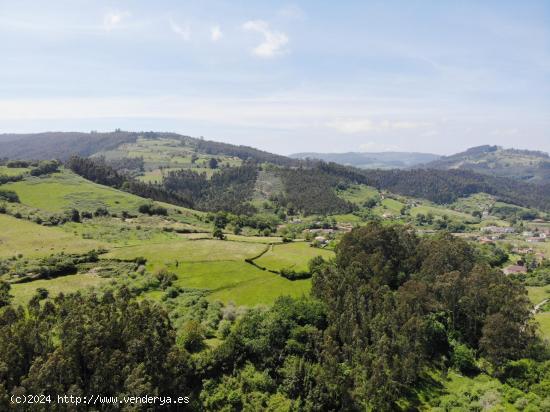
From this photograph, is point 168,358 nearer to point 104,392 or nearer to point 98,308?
point 104,392

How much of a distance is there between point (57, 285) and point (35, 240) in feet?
131

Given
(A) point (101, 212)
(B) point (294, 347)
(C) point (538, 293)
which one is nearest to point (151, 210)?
(A) point (101, 212)

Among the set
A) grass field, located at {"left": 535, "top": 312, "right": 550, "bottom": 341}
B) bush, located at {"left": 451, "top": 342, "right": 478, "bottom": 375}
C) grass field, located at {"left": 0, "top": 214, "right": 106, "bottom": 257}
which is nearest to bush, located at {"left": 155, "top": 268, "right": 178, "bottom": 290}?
grass field, located at {"left": 0, "top": 214, "right": 106, "bottom": 257}

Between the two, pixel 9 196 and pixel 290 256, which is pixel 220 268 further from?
pixel 9 196

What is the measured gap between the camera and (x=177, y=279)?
82.6 m

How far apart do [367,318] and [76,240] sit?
84.8m

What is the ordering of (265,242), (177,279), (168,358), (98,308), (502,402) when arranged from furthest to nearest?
1. (265,242)
2. (177,279)
3. (502,402)
4. (98,308)
5. (168,358)

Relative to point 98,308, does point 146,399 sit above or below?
below

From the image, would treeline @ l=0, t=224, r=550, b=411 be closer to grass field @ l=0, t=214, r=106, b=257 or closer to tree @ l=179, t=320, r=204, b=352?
tree @ l=179, t=320, r=204, b=352

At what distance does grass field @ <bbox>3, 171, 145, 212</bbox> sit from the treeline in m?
109

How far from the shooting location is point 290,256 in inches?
3935

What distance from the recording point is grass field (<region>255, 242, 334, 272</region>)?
91.9 metres

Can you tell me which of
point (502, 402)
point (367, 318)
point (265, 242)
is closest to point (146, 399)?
point (367, 318)

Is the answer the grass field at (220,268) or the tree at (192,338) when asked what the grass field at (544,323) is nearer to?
the grass field at (220,268)
